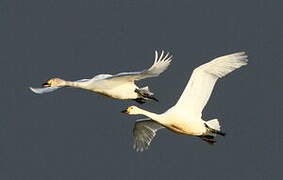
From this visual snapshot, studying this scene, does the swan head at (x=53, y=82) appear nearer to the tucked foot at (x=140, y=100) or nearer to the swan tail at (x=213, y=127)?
the tucked foot at (x=140, y=100)

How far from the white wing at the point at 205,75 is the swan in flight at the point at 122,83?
856mm

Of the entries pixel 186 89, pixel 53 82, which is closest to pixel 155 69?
pixel 186 89

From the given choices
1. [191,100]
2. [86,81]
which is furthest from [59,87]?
[191,100]

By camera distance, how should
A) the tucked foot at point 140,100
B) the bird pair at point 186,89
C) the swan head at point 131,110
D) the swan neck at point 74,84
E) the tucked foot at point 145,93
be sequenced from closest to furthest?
1. the bird pair at point 186,89
2. the swan head at point 131,110
3. the swan neck at point 74,84
4. the tucked foot at point 145,93
5. the tucked foot at point 140,100

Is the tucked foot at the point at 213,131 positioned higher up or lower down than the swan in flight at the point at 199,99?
lower down

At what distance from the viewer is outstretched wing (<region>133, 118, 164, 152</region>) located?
912 inches

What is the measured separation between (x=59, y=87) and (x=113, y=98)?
73.0 inches

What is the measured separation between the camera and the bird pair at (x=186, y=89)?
21.2m

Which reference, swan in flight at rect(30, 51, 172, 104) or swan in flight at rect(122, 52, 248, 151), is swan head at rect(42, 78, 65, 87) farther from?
swan in flight at rect(122, 52, 248, 151)

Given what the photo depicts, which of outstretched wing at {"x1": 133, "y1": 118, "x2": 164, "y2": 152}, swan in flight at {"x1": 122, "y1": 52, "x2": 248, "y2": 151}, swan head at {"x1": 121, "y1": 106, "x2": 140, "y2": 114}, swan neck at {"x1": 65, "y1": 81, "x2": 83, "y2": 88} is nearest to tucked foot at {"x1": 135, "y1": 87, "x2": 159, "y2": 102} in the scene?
outstretched wing at {"x1": 133, "y1": 118, "x2": 164, "y2": 152}

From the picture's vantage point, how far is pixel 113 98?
75.3ft

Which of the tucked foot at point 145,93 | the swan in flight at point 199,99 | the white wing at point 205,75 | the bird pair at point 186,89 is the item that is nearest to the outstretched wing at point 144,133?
the bird pair at point 186,89

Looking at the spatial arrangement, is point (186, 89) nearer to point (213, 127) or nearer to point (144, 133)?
point (213, 127)

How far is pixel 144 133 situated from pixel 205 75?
2539mm
